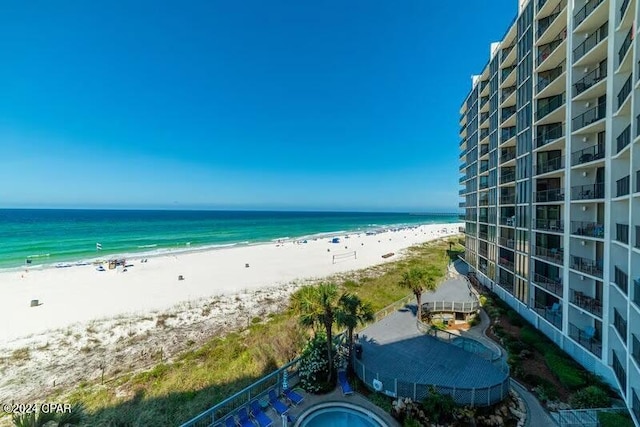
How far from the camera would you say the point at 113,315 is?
24.6 meters

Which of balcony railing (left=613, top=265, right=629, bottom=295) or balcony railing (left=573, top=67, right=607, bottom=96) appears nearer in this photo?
balcony railing (left=613, top=265, right=629, bottom=295)

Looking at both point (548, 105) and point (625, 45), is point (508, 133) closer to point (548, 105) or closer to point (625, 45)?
point (548, 105)

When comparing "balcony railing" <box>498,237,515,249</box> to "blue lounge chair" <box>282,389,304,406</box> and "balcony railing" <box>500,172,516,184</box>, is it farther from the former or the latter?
"blue lounge chair" <box>282,389,304,406</box>

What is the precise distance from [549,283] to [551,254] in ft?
6.49

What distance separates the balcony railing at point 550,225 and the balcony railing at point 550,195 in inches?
52.7

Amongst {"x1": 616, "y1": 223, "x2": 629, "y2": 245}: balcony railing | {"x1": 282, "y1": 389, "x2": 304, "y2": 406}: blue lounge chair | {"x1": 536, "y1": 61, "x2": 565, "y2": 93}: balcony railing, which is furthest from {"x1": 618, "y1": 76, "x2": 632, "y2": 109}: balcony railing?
{"x1": 282, "y1": 389, "x2": 304, "y2": 406}: blue lounge chair

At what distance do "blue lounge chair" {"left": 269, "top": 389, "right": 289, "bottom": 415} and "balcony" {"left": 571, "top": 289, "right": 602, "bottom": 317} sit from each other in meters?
16.0

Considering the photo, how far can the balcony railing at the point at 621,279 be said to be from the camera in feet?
38.9

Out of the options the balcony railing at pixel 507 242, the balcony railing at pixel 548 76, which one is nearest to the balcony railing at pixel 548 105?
the balcony railing at pixel 548 76

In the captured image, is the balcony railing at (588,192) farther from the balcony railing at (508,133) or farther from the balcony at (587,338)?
the balcony railing at (508,133)

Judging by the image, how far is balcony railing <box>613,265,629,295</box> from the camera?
38.9 feet

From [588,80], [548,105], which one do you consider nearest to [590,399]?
[588,80]

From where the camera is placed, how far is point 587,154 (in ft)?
51.8

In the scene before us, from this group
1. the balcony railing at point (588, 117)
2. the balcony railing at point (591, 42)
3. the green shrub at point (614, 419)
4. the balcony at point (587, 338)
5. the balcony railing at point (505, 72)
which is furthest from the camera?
the balcony railing at point (505, 72)
